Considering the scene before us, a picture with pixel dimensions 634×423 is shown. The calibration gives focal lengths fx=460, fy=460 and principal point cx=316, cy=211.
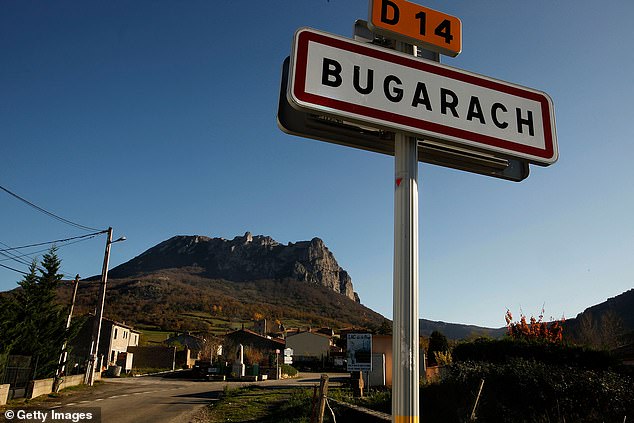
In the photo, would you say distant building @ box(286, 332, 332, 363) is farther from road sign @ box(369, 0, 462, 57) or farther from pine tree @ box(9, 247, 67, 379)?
road sign @ box(369, 0, 462, 57)

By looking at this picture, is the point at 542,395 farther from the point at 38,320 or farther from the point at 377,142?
the point at 38,320

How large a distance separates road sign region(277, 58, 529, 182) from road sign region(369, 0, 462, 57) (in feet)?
1.52

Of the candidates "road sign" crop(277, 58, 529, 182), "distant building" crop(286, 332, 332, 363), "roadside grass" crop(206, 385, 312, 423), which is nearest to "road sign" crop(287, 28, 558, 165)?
"road sign" crop(277, 58, 529, 182)

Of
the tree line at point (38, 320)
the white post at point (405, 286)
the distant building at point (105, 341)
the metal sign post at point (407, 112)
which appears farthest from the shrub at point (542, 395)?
the distant building at point (105, 341)

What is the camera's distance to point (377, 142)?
6.96ft

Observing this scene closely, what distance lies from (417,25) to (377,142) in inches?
23.7

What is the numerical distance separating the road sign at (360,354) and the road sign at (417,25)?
15.1 metres

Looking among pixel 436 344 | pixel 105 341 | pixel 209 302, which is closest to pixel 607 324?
pixel 436 344

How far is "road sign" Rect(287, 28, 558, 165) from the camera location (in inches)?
72.3

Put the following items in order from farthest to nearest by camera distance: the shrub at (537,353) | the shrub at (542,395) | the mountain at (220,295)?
the mountain at (220,295), the shrub at (537,353), the shrub at (542,395)

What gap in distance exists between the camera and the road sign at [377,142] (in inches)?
77.4

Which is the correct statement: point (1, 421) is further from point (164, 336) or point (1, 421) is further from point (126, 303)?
point (126, 303)

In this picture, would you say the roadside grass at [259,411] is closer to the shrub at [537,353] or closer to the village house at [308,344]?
the shrub at [537,353]

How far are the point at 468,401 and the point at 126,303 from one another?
117 meters
